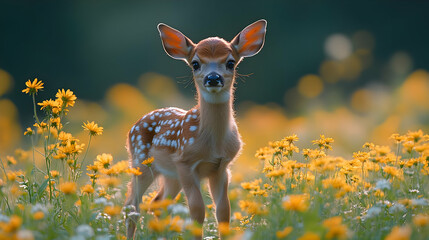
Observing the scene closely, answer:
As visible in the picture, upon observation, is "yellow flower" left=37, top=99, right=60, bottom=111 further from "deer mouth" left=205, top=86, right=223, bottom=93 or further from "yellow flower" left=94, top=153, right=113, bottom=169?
"deer mouth" left=205, top=86, right=223, bottom=93

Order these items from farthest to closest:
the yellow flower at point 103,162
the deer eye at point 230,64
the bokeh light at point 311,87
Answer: the bokeh light at point 311,87 → the deer eye at point 230,64 → the yellow flower at point 103,162

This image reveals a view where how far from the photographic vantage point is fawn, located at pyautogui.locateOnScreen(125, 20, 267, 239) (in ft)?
13.0

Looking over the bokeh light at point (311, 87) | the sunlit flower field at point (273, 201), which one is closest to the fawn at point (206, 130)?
the sunlit flower field at point (273, 201)

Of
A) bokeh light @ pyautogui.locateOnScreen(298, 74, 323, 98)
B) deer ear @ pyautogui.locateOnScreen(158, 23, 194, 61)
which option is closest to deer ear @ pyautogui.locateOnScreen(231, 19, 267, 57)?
deer ear @ pyautogui.locateOnScreen(158, 23, 194, 61)

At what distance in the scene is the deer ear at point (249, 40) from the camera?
4340 mm

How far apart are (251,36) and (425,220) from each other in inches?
89.3

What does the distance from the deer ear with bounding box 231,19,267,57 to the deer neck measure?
458 mm

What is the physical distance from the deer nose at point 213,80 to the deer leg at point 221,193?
0.71m

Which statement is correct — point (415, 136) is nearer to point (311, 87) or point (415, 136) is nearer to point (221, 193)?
point (221, 193)

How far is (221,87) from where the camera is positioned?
3832 mm

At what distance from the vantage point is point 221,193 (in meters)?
4.14

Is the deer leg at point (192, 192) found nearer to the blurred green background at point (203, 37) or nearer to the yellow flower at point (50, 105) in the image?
the yellow flower at point (50, 105)

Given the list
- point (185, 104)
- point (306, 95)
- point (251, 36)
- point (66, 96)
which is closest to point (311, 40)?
point (306, 95)

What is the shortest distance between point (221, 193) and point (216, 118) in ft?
1.90
